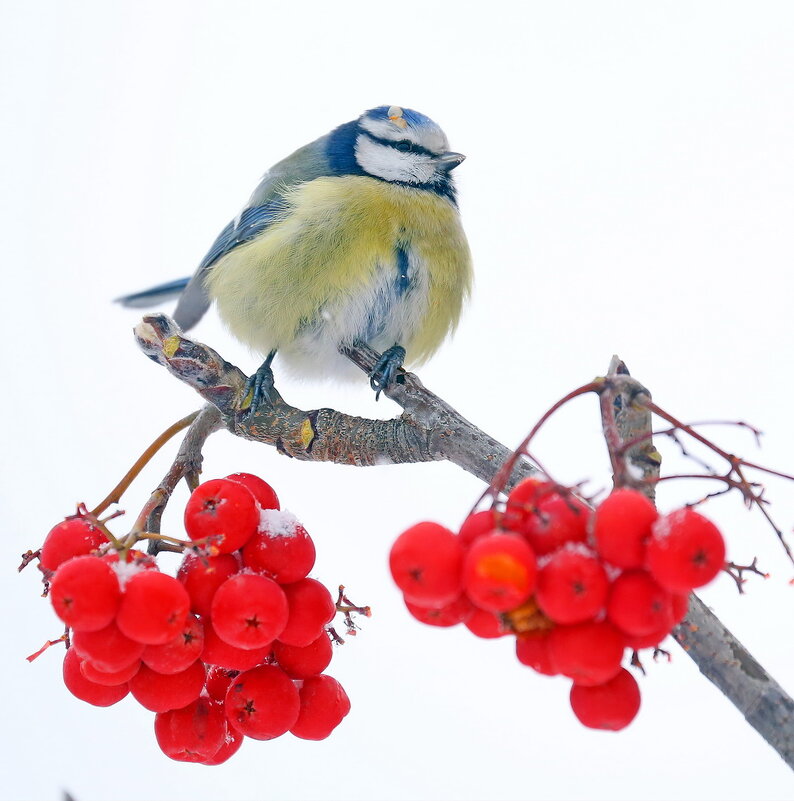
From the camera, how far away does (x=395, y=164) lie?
2033mm

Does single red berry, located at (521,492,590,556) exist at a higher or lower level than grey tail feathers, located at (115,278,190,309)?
higher

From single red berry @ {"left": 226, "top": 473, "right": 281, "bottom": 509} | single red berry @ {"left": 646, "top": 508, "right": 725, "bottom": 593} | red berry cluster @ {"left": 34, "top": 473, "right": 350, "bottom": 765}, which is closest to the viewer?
single red berry @ {"left": 646, "top": 508, "right": 725, "bottom": 593}

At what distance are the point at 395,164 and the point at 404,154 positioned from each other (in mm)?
39

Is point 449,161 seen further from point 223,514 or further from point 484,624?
point 484,624

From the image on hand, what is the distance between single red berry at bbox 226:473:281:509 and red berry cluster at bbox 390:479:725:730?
37 centimetres

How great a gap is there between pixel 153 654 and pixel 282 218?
1233mm

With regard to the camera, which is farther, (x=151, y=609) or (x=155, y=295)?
(x=155, y=295)

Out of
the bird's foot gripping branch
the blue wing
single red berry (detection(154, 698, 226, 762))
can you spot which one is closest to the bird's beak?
the blue wing

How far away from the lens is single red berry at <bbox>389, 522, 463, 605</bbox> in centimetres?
70

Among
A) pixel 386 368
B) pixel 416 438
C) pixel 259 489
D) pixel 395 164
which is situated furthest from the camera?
pixel 395 164

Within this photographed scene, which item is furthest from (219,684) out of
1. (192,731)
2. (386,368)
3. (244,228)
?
(244,228)

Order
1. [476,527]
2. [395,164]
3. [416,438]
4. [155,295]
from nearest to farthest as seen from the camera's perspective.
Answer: [476,527] < [416,438] < [395,164] < [155,295]

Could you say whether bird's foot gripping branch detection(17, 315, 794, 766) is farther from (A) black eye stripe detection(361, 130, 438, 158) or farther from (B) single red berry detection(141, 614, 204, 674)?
(A) black eye stripe detection(361, 130, 438, 158)

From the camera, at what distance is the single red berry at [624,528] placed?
2.21ft
